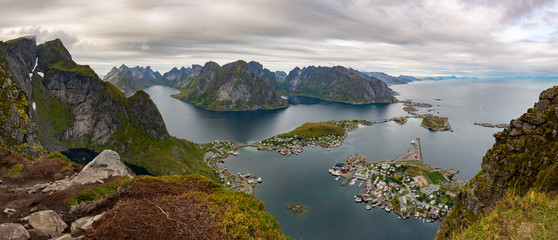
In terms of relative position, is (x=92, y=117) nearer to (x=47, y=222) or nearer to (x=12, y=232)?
(x=47, y=222)

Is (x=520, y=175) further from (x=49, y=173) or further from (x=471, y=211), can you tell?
(x=49, y=173)

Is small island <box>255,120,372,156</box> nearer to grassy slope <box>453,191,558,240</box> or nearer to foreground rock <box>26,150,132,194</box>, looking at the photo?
foreground rock <box>26,150,132,194</box>

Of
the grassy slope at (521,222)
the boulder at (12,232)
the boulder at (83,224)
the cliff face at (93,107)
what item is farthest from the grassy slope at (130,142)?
the grassy slope at (521,222)

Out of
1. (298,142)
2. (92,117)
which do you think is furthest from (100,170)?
(92,117)

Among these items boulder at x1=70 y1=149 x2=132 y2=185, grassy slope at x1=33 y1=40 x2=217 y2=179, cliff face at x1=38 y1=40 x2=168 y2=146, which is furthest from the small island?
boulder at x1=70 y1=149 x2=132 y2=185

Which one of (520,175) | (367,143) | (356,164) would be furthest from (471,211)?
(367,143)

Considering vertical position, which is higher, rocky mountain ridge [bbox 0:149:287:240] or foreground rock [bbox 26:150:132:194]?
rocky mountain ridge [bbox 0:149:287:240]
